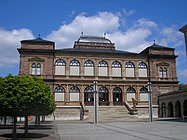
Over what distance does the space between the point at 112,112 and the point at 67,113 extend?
775 centimetres

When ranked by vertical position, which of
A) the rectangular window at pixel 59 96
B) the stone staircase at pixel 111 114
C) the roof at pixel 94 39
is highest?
the roof at pixel 94 39

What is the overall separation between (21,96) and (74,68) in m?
33.0

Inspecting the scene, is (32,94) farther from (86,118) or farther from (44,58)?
(44,58)

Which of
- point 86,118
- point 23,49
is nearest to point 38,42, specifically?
point 23,49

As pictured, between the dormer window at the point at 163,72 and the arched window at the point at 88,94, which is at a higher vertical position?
the dormer window at the point at 163,72

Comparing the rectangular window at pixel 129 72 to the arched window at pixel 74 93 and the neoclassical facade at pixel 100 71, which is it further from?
the arched window at pixel 74 93

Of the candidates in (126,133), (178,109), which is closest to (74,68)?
(178,109)

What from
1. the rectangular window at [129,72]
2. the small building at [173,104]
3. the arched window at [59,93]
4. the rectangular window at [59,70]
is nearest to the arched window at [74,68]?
the rectangular window at [59,70]

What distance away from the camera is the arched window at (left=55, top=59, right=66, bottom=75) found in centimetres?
4619

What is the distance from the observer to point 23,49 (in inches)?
1758

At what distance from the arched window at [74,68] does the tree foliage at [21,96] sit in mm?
31570

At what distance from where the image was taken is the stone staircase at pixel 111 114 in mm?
37541

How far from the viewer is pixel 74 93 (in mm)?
45750

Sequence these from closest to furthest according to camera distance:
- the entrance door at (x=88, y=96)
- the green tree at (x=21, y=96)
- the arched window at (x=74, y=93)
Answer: the green tree at (x=21, y=96)
the arched window at (x=74, y=93)
the entrance door at (x=88, y=96)
